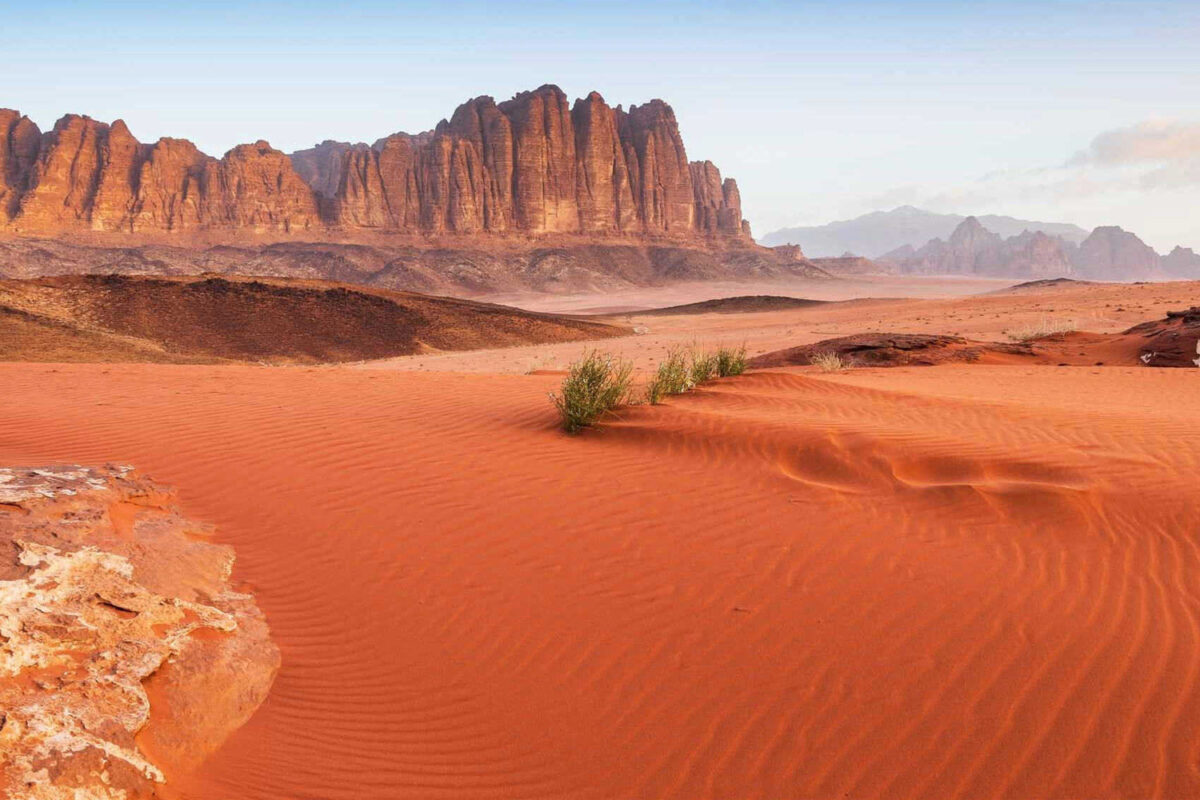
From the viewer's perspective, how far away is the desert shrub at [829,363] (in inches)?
602

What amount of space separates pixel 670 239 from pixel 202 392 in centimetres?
11829

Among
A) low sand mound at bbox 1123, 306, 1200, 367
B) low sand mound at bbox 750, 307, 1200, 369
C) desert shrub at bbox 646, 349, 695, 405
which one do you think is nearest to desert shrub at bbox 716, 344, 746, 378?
desert shrub at bbox 646, 349, 695, 405

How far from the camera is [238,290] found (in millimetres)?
37656

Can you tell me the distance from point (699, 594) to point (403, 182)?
116m

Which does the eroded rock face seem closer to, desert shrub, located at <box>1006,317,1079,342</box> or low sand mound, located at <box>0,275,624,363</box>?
desert shrub, located at <box>1006,317,1079,342</box>

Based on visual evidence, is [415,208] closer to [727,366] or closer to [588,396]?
[727,366]

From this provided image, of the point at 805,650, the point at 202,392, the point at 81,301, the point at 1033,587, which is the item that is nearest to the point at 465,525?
the point at 805,650

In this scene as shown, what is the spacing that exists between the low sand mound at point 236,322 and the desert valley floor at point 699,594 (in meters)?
22.8

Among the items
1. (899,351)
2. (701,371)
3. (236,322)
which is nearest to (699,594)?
(701,371)

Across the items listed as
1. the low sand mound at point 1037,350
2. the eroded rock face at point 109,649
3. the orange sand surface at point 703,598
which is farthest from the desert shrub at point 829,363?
the eroded rock face at point 109,649

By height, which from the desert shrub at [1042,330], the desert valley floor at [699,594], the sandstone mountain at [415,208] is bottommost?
the desert valley floor at [699,594]

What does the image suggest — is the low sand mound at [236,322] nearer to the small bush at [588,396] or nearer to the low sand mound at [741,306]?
the small bush at [588,396]

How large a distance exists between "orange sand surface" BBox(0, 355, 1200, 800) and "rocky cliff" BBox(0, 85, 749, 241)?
107 meters

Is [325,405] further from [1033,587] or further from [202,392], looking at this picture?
[1033,587]
